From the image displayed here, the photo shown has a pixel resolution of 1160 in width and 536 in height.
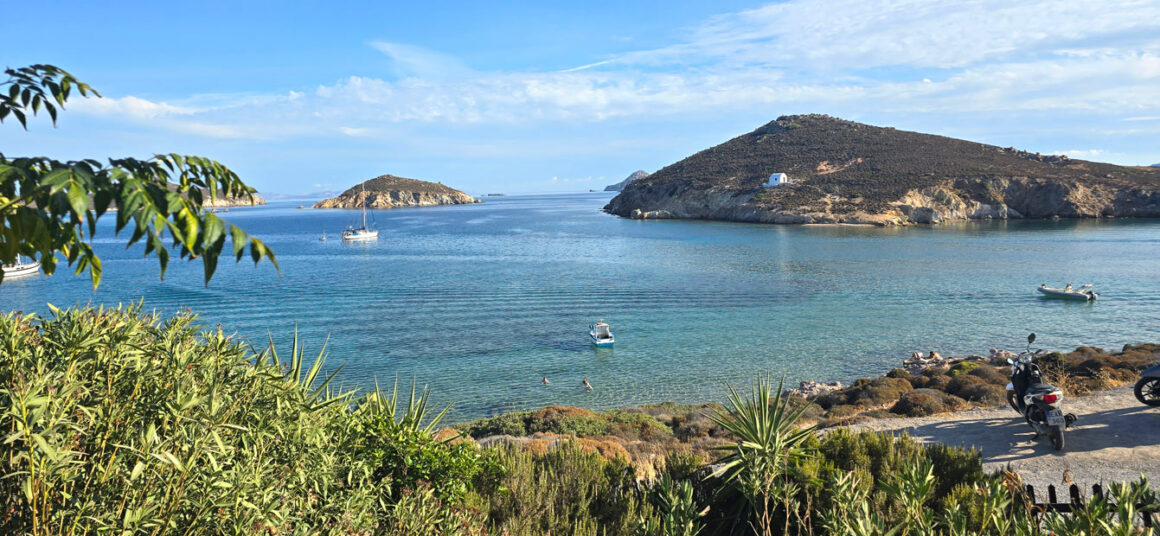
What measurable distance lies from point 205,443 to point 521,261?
50207mm

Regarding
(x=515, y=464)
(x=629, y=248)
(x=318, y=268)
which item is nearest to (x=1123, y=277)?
(x=629, y=248)

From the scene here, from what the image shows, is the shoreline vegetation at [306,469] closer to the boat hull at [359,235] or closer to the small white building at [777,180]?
the boat hull at [359,235]

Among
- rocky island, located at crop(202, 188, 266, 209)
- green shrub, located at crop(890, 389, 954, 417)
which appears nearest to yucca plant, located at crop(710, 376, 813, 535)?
rocky island, located at crop(202, 188, 266, 209)

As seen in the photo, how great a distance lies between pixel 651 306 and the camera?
111 feet

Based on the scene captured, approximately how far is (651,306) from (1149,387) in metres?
23.7

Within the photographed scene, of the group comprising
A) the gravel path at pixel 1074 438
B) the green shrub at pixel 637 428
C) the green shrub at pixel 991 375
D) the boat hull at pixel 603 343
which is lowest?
the boat hull at pixel 603 343

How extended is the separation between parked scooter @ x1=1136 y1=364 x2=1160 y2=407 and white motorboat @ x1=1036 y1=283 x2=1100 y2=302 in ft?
89.2

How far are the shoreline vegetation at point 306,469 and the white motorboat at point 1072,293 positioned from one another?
3399 centimetres

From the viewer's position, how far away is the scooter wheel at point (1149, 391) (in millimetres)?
10586

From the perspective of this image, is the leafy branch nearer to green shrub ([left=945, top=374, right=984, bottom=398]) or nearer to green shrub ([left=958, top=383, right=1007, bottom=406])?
green shrub ([left=958, top=383, right=1007, bottom=406])

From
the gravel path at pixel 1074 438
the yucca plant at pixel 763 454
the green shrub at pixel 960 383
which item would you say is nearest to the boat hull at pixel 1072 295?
the green shrub at pixel 960 383

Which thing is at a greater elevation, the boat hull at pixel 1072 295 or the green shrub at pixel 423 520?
the green shrub at pixel 423 520

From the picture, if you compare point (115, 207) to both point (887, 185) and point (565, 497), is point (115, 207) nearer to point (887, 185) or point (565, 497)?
point (565, 497)

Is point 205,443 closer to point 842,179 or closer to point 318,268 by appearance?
point 318,268
